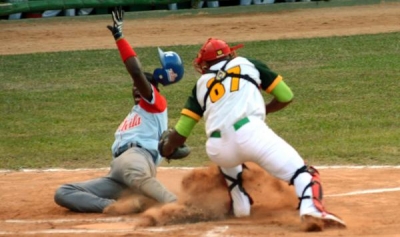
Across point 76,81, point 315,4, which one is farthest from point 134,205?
point 315,4

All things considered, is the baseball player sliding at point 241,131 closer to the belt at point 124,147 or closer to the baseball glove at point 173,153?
the baseball glove at point 173,153

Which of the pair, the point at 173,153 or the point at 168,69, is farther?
the point at 168,69

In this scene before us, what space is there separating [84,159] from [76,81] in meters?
5.97

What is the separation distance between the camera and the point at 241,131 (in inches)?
279

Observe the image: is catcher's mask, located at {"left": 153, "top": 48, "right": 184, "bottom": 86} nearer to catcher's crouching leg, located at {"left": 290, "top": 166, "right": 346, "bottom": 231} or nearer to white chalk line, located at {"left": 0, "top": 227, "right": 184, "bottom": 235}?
white chalk line, located at {"left": 0, "top": 227, "right": 184, "bottom": 235}

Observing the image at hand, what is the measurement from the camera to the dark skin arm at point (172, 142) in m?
7.44

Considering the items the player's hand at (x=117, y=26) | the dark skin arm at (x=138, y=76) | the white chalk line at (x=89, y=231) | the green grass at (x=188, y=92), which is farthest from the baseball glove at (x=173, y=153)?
the green grass at (x=188, y=92)

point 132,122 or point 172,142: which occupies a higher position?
point 172,142

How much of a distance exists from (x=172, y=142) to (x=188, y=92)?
7.76 meters

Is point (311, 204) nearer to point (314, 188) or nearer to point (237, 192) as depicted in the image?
point (314, 188)

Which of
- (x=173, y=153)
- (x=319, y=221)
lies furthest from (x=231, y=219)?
(x=319, y=221)

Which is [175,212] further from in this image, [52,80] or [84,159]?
[52,80]

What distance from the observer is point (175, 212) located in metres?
7.49

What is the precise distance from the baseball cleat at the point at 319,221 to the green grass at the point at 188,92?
10.6 feet
